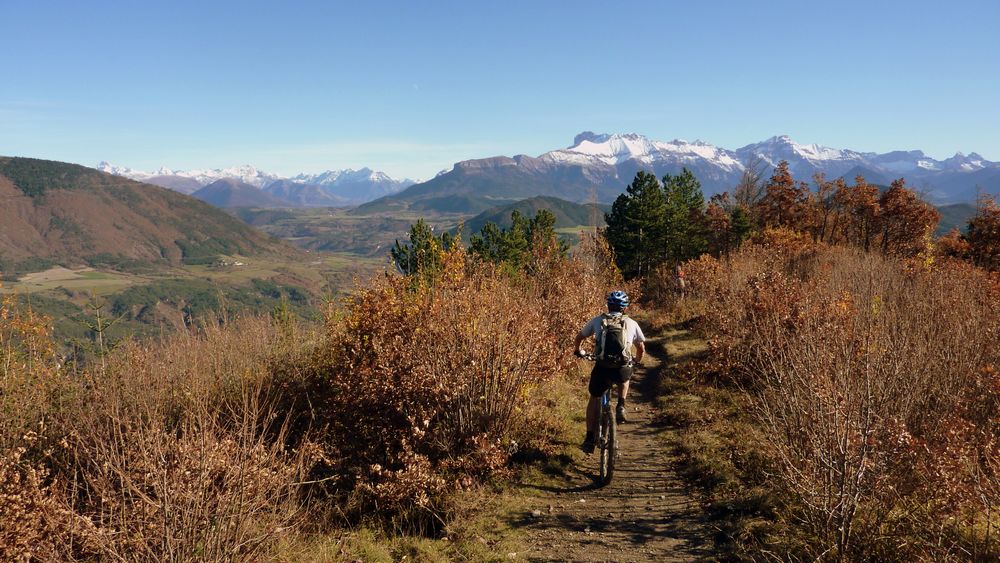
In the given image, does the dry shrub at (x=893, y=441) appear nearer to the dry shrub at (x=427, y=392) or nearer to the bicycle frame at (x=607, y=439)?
the bicycle frame at (x=607, y=439)

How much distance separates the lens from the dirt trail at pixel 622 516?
5789 millimetres

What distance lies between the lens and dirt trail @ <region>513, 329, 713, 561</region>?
579cm

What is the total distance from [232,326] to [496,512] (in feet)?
22.3

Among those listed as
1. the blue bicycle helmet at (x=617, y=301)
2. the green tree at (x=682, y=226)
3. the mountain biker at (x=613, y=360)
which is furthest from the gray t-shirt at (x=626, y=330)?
the green tree at (x=682, y=226)

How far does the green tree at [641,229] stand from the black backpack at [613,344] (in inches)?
1378

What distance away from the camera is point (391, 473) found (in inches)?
263

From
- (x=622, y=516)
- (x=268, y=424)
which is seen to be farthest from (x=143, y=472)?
(x=622, y=516)

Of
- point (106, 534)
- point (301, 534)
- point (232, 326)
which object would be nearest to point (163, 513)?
point (106, 534)

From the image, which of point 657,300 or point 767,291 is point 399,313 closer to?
point 767,291

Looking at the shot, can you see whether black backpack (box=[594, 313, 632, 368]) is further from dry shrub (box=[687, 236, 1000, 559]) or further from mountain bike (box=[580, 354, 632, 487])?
dry shrub (box=[687, 236, 1000, 559])

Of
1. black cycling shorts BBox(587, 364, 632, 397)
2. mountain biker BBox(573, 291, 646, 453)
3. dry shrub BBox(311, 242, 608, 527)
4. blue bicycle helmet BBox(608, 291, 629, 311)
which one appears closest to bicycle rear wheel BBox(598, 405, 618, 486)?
mountain biker BBox(573, 291, 646, 453)

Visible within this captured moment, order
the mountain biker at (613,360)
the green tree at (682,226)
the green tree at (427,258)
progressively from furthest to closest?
1. the green tree at (682,226)
2. the green tree at (427,258)
3. the mountain biker at (613,360)

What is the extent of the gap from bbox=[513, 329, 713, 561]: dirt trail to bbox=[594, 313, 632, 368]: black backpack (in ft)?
6.25

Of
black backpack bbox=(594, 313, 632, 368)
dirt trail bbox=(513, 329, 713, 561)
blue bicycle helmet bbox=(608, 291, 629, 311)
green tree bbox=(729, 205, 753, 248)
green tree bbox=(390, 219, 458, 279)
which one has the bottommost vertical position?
dirt trail bbox=(513, 329, 713, 561)
